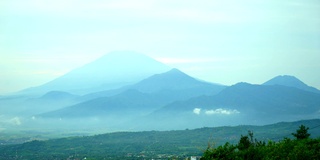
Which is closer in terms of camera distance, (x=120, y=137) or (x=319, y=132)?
(x=319, y=132)

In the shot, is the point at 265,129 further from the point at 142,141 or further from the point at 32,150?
the point at 32,150

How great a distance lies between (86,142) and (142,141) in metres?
17.2

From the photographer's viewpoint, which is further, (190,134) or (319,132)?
(190,134)

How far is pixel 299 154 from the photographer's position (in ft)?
59.3

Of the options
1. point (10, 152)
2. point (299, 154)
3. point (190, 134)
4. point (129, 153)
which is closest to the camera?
point (299, 154)

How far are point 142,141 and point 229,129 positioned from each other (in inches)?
1199

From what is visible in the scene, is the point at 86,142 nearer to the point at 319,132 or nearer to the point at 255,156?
the point at 319,132

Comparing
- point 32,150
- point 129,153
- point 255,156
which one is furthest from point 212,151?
point 32,150

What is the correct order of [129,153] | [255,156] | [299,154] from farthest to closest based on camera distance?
[129,153] < [255,156] < [299,154]

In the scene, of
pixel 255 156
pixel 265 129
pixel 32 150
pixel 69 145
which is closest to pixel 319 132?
pixel 265 129

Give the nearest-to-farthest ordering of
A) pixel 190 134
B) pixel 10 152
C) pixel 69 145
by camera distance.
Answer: pixel 10 152 → pixel 69 145 → pixel 190 134

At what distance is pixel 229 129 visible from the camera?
13238 cm

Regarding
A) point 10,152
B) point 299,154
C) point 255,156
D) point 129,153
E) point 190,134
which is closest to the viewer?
point 299,154

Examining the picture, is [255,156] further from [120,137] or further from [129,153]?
[120,137]
